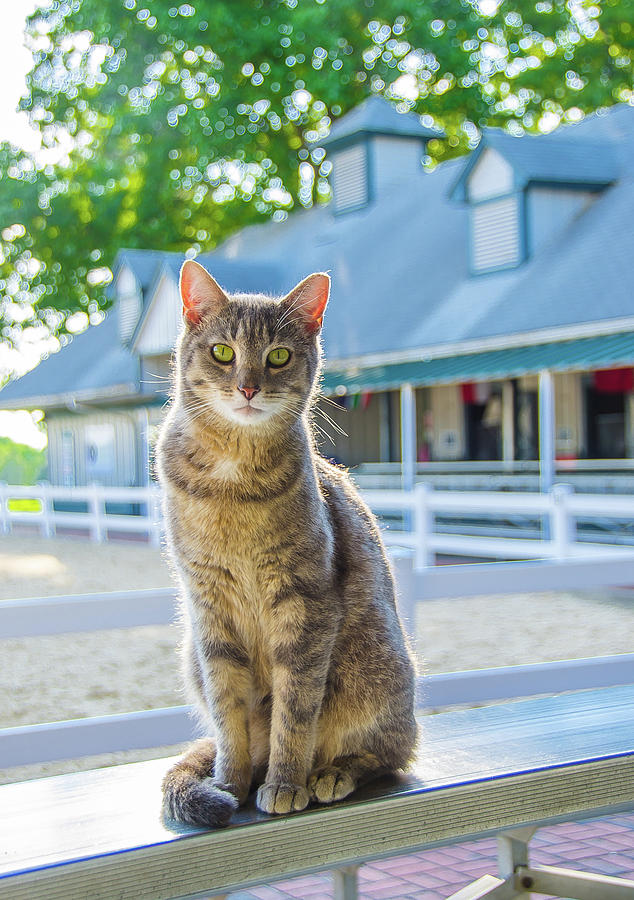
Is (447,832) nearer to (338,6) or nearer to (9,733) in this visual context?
(9,733)

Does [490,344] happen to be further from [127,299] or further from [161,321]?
[127,299]

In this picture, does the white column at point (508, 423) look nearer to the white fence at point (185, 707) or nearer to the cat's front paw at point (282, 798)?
the white fence at point (185, 707)

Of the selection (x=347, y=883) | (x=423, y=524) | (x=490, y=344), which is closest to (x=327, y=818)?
(x=347, y=883)

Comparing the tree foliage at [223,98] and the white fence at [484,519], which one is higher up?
the tree foliage at [223,98]

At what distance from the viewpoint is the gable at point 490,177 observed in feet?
55.1

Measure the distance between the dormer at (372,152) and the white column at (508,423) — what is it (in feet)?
26.3

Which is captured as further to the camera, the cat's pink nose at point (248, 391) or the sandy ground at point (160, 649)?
the sandy ground at point (160, 649)

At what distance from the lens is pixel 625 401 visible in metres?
16.6

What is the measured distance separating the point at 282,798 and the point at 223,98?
28684 mm

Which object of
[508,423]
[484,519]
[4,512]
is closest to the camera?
[484,519]

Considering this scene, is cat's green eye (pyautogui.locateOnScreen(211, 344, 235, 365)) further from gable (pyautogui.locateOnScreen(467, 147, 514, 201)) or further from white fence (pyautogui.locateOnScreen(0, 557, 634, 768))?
gable (pyautogui.locateOnScreen(467, 147, 514, 201))

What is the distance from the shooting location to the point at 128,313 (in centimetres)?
2645

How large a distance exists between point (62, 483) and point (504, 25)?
18112mm

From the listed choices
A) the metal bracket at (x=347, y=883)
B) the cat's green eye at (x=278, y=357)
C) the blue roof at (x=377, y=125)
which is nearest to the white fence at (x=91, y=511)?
the blue roof at (x=377, y=125)
